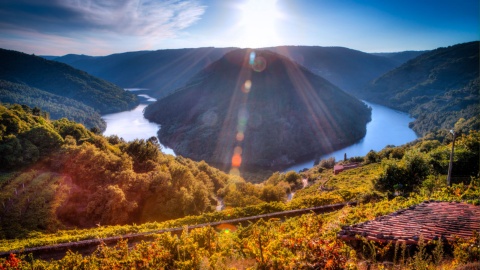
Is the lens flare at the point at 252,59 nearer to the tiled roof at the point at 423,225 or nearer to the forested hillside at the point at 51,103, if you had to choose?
the forested hillside at the point at 51,103

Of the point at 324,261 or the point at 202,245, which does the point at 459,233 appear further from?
the point at 202,245

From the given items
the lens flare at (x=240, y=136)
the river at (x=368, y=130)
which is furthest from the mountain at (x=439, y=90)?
the lens flare at (x=240, y=136)

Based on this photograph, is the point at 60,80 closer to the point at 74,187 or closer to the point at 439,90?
the point at 74,187

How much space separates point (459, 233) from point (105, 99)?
184 meters

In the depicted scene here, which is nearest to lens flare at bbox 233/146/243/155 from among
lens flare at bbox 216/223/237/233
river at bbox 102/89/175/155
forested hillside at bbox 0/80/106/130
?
river at bbox 102/89/175/155

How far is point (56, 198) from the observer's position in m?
17.2

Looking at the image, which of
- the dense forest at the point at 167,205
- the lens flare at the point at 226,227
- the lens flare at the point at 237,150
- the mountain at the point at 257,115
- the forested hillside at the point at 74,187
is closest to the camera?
the dense forest at the point at 167,205

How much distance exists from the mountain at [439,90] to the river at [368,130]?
25.1 ft

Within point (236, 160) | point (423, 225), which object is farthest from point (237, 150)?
point (423, 225)

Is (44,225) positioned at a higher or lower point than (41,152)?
lower

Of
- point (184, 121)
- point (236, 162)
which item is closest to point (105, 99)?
point (184, 121)

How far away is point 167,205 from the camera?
21469 millimetres

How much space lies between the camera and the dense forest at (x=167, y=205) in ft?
21.0

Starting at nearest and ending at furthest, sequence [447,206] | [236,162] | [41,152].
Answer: [447,206] → [41,152] → [236,162]
